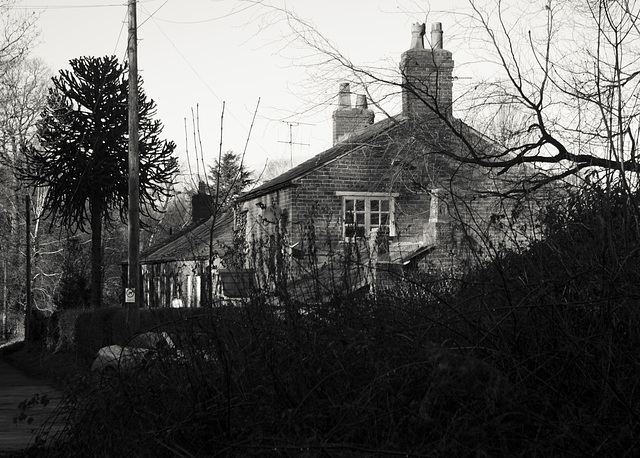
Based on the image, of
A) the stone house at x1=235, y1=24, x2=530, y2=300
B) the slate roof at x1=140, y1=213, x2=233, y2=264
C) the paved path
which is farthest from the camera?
the slate roof at x1=140, y1=213, x2=233, y2=264

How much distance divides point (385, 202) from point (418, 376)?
22057mm

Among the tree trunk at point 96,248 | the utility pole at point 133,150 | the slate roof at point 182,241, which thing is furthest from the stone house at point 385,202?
the slate roof at point 182,241

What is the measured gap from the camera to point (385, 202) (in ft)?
85.1

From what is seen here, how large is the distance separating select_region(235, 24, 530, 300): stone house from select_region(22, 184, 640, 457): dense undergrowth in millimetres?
257

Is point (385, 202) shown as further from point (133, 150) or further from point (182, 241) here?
point (182, 241)

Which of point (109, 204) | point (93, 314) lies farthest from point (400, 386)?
point (109, 204)

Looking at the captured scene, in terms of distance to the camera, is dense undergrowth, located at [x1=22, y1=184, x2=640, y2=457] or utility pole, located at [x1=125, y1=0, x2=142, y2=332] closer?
dense undergrowth, located at [x1=22, y1=184, x2=640, y2=457]

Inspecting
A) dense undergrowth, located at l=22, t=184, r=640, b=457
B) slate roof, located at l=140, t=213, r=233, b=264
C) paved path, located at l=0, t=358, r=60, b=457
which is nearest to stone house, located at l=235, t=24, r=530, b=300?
dense undergrowth, located at l=22, t=184, r=640, b=457

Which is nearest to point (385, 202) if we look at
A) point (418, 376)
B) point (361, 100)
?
point (361, 100)

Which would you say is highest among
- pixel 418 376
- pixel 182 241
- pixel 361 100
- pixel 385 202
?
pixel 361 100

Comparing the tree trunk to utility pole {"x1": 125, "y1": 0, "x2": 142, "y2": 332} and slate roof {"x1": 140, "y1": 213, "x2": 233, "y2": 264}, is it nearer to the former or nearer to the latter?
slate roof {"x1": 140, "y1": 213, "x2": 233, "y2": 264}

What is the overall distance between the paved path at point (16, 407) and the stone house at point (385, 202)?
→ 1.82 m

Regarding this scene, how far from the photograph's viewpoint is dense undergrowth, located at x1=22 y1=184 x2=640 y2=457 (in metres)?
3.49

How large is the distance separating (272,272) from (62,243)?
4664cm
